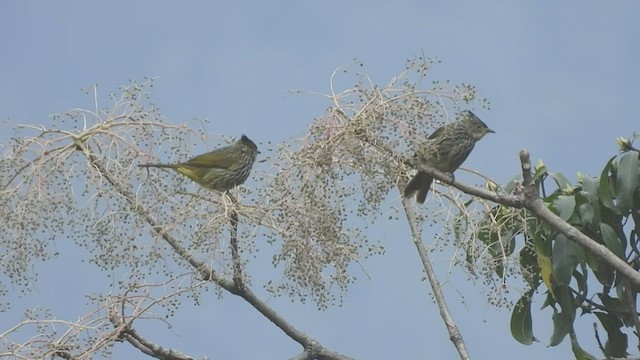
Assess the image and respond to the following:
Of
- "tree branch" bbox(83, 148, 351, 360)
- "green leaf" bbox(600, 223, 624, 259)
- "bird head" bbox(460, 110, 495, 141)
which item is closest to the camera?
"tree branch" bbox(83, 148, 351, 360)

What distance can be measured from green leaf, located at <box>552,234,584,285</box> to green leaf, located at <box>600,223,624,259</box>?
144 millimetres

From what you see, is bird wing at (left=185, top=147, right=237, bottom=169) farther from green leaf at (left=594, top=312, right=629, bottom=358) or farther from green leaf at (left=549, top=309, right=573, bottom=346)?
green leaf at (left=594, top=312, right=629, bottom=358)

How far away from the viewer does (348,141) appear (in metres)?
5.73

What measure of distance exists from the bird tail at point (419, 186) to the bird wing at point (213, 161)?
2.57 ft

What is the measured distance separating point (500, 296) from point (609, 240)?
0.91m

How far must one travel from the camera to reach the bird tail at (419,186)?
632 centimetres

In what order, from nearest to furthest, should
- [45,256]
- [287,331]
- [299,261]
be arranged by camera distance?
[299,261] < [45,256] < [287,331]

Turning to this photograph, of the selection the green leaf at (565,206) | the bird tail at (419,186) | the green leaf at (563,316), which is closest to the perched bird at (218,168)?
the bird tail at (419,186)

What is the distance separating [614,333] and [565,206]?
38.0 inches

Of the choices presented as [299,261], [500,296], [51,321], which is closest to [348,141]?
[299,261]

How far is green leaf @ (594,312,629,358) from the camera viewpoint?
288 inches

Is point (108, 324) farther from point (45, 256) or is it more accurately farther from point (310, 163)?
point (310, 163)

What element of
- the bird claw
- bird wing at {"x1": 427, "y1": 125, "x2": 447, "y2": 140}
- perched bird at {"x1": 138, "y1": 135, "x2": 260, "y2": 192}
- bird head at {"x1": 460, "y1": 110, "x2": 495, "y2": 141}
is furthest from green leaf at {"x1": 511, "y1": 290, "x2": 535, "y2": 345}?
perched bird at {"x1": 138, "y1": 135, "x2": 260, "y2": 192}

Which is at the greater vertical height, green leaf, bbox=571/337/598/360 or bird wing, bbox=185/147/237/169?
bird wing, bbox=185/147/237/169
